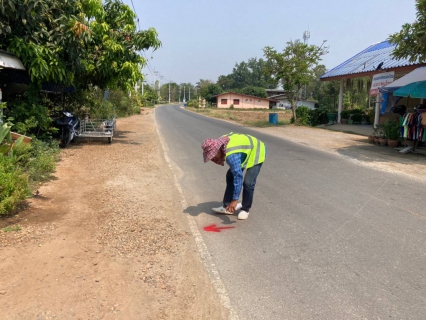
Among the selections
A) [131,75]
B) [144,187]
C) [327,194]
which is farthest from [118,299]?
[131,75]

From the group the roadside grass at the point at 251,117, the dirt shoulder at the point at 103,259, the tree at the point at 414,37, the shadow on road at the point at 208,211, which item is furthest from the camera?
the roadside grass at the point at 251,117

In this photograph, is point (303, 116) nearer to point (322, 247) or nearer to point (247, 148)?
point (247, 148)

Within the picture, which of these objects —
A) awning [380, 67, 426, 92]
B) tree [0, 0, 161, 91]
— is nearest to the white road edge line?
tree [0, 0, 161, 91]

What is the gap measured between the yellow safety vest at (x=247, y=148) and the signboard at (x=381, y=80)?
615 inches

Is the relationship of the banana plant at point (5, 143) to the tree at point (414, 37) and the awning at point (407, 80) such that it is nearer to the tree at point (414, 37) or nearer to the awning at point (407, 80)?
the tree at point (414, 37)

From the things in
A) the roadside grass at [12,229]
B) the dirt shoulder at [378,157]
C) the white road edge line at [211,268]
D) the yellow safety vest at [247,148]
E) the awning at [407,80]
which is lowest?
the white road edge line at [211,268]

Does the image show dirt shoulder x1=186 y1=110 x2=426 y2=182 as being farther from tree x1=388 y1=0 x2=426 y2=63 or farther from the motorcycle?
the motorcycle

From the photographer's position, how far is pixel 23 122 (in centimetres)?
952

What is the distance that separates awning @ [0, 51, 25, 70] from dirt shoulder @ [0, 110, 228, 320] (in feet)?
11.5

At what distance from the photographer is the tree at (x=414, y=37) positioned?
1005 centimetres

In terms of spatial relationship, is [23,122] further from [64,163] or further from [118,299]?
[118,299]

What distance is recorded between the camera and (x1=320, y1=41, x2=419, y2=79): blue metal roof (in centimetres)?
1867

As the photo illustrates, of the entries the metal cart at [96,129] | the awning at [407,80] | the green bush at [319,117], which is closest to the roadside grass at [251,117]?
the green bush at [319,117]

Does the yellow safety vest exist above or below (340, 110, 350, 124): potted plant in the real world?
below
